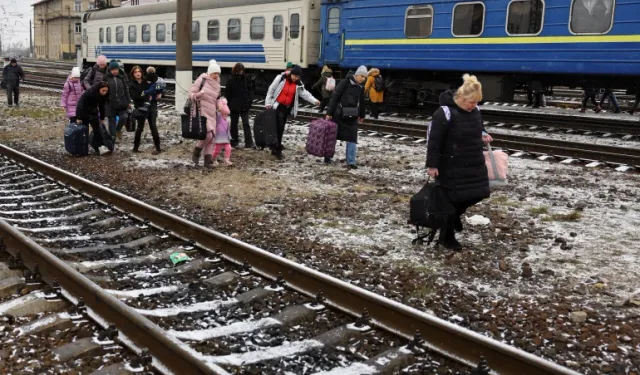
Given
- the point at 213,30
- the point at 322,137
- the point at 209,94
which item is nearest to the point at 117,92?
the point at 209,94

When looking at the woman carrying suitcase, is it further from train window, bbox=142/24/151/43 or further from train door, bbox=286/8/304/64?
train window, bbox=142/24/151/43

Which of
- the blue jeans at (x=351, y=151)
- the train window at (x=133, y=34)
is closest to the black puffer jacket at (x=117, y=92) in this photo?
the blue jeans at (x=351, y=151)

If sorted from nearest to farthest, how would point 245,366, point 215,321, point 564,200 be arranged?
point 245,366
point 215,321
point 564,200

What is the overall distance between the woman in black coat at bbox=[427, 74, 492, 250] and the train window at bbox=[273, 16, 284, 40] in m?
15.2

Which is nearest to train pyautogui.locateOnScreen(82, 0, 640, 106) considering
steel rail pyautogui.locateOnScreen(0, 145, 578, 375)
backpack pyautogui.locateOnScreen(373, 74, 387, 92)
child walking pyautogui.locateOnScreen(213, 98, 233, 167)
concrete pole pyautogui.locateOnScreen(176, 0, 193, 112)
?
backpack pyautogui.locateOnScreen(373, 74, 387, 92)

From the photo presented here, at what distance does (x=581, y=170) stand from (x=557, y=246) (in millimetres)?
4580

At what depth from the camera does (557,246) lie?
20.9 feet

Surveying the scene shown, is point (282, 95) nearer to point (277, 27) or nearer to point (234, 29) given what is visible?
point (277, 27)

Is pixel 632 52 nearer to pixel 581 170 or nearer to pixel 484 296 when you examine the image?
pixel 581 170

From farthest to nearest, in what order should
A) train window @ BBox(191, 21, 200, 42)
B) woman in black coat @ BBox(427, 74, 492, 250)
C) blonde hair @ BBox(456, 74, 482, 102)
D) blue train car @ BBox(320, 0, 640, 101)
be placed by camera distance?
train window @ BBox(191, 21, 200, 42), blue train car @ BBox(320, 0, 640, 101), woman in black coat @ BBox(427, 74, 492, 250), blonde hair @ BBox(456, 74, 482, 102)

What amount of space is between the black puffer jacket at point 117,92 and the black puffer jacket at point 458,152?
7026 millimetres

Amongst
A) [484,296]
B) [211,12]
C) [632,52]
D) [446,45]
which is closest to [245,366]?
[484,296]

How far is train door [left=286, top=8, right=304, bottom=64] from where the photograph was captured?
19719mm

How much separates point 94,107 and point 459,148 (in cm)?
715
